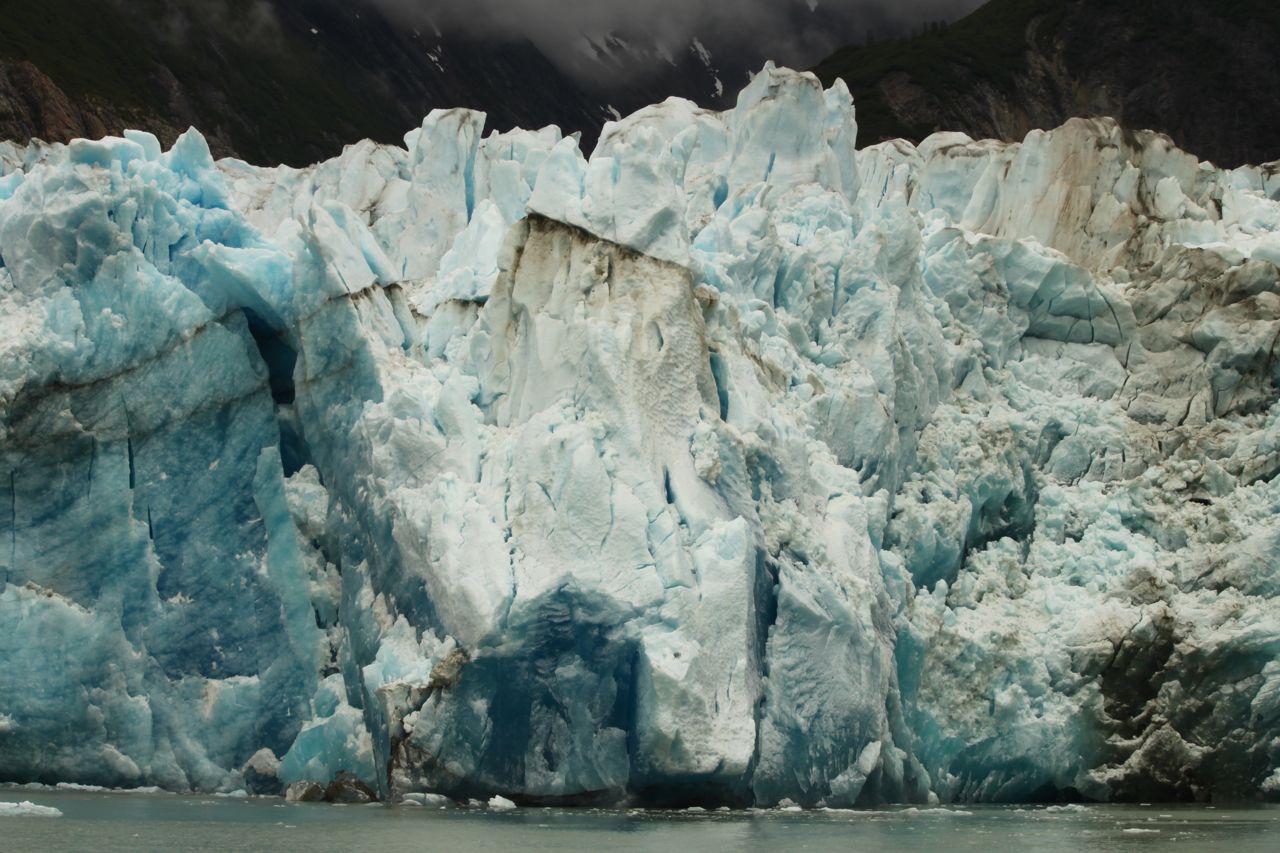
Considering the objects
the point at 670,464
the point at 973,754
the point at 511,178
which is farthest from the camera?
the point at 511,178

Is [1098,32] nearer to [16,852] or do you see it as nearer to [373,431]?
[373,431]

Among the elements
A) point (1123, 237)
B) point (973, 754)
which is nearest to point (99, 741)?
point (973, 754)

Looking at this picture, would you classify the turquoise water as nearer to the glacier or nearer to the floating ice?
the floating ice

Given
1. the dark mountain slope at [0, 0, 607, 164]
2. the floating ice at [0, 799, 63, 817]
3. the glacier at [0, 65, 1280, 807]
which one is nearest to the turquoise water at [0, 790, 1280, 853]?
the floating ice at [0, 799, 63, 817]

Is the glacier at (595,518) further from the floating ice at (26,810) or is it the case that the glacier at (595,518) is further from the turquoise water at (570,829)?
the floating ice at (26,810)

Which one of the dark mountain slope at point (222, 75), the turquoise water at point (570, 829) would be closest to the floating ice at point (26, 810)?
the turquoise water at point (570, 829)

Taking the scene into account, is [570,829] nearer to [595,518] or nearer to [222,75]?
[595,518]
